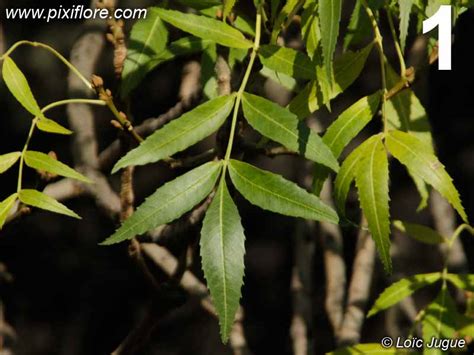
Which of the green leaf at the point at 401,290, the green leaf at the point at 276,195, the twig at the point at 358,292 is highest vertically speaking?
the green leaf at the point at 276,195

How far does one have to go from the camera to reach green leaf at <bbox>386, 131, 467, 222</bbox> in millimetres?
1081

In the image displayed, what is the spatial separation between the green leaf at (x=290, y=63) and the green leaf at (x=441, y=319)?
1.53 feet

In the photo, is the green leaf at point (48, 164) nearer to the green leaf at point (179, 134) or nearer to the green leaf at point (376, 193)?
the green leaf at point (179, 134)

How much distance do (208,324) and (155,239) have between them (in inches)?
33.4

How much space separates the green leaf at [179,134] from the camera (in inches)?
42.3

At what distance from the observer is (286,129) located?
1085 millimetres

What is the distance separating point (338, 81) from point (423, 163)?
195 mm

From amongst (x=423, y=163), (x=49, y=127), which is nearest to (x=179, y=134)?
(x=49, y=127)

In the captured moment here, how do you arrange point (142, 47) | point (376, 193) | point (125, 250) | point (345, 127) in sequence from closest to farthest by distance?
point (376, 193)
point (345, 127)
point (142, 47)
point (125, 250)

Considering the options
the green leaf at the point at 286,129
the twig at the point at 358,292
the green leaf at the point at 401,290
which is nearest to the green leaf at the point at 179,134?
the green leaf at the point at 286,129

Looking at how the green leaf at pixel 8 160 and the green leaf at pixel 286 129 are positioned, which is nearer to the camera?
the green leaf at pixel 286 129

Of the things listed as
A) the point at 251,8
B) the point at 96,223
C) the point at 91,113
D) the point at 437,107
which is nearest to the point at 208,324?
the point at 96,223

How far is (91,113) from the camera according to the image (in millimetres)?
1951

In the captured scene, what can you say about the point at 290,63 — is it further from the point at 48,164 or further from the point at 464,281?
the point at 464,281
